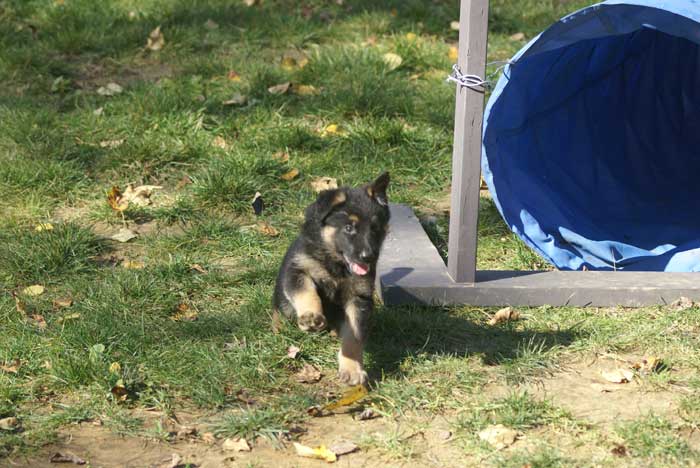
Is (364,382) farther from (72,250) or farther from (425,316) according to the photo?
(72,250)

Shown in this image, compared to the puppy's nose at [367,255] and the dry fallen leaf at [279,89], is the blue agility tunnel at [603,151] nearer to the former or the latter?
the puppy's nose at [367,255]

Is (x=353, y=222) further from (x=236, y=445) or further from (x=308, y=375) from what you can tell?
(x=236, y=445)

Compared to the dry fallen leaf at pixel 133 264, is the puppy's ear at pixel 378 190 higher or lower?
higher

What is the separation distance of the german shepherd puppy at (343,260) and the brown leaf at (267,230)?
161 cm

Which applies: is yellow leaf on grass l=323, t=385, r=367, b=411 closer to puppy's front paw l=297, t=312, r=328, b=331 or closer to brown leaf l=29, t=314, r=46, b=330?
puppy's front paw l=297, t=312, r=328, b=331

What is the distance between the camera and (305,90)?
8.25 metres

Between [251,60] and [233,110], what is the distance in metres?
1.07

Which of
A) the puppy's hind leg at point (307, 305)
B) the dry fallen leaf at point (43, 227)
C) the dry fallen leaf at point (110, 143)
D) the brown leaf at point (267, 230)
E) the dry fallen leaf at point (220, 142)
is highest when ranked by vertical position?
the dry fallen leaf at point (220, 142)

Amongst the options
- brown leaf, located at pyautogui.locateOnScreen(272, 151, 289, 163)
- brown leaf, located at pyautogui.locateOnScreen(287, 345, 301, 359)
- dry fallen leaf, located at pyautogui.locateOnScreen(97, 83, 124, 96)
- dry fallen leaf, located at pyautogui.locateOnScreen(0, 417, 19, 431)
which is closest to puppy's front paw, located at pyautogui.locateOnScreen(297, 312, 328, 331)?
brown leaf, located at pyautogui.locateOnScreen(287, 345, 301, 359)

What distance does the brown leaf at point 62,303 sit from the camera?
535 centimetres

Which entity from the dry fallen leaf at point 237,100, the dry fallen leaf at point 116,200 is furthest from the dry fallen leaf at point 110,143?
the dry fallen leaf at point 237,100

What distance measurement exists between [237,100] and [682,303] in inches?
159

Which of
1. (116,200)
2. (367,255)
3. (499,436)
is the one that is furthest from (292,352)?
(116,200)

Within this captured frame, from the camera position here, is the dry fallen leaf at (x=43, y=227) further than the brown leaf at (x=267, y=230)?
No
